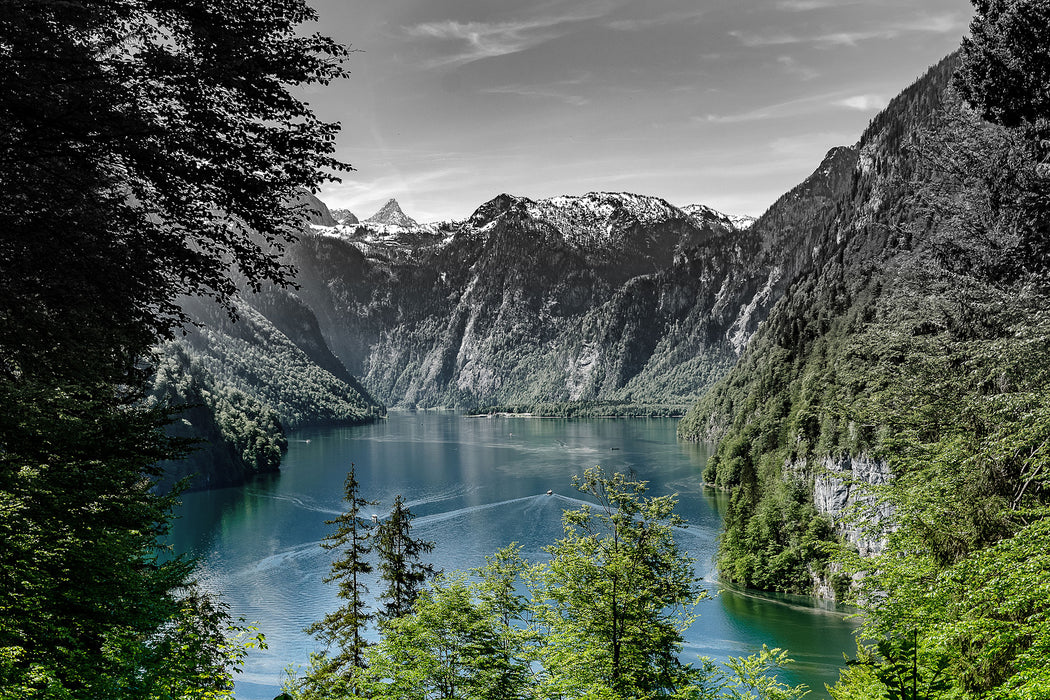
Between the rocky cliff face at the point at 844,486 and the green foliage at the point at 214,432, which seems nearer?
the rocky cliff face at the point at 844,486

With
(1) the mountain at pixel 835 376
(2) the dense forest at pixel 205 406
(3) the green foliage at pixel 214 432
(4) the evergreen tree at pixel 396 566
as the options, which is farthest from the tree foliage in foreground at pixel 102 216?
(3) the green foliage at pixel 214 432

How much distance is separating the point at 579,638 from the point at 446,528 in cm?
6635

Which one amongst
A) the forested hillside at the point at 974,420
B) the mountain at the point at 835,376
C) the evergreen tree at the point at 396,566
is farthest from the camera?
the mountain at the point at 835,376

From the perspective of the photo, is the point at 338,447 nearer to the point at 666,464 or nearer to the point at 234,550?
the point at 666,464

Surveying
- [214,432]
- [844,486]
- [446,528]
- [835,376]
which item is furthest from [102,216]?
[214,432]

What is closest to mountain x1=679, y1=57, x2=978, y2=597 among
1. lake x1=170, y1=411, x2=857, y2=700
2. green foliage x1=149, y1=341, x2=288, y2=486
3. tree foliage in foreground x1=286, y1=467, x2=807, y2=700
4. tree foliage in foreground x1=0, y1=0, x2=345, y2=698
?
lake x1=170, y1=411, x2=857, y2=700

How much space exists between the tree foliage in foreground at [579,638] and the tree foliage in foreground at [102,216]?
11909 millimetres

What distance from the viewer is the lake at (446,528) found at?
51.0m

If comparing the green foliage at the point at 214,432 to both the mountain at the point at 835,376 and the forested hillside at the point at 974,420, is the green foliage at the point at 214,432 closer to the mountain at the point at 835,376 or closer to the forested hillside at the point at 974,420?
the mountain at the point at 835,376

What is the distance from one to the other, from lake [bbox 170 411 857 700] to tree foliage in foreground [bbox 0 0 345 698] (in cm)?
718

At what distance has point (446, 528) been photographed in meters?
85.1

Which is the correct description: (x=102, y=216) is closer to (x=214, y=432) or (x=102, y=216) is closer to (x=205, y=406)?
(x=205, y=406)

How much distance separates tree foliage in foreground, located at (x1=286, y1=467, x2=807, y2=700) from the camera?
20.2 metres

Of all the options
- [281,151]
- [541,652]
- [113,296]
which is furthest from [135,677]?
[541,652]
